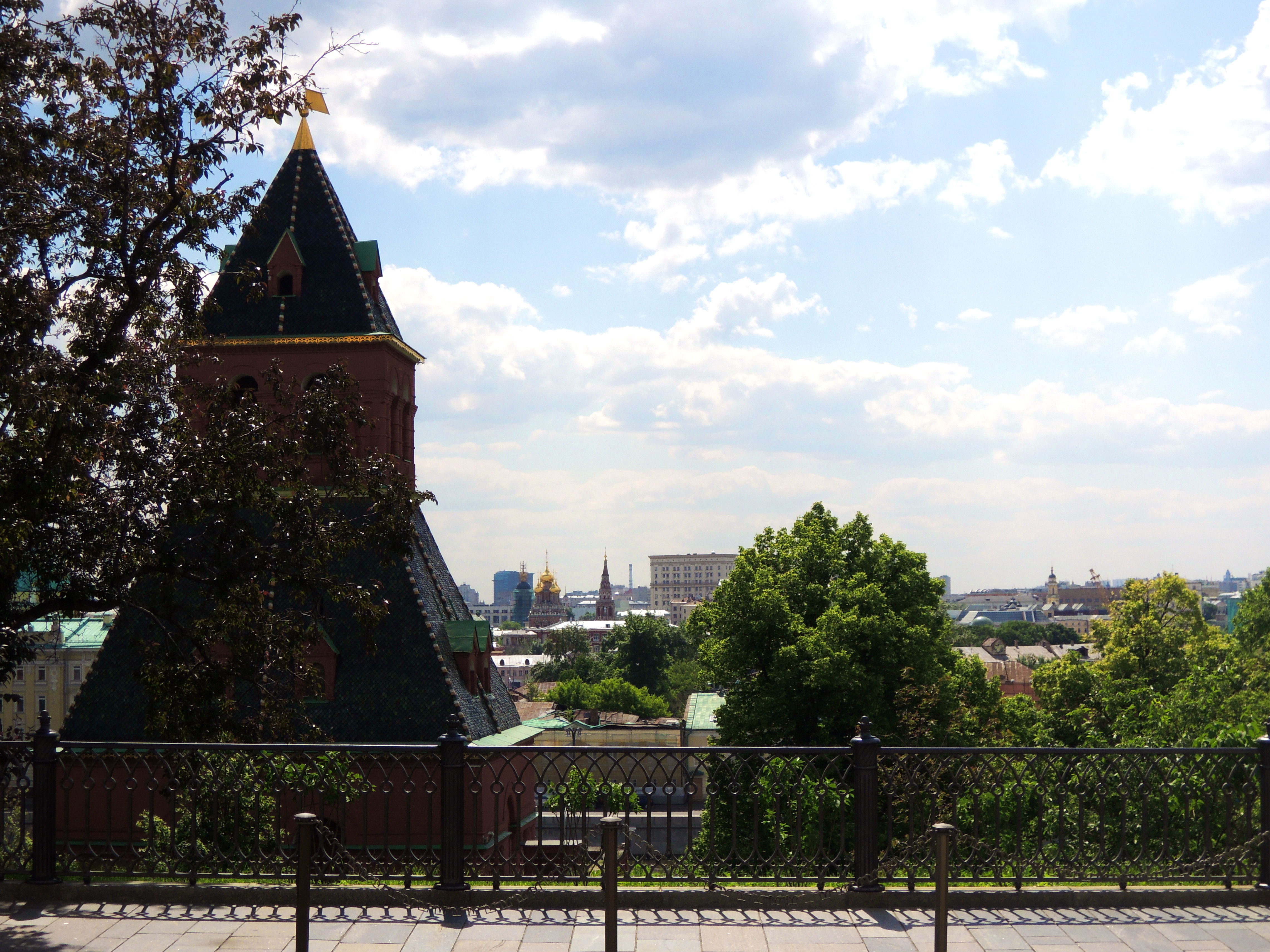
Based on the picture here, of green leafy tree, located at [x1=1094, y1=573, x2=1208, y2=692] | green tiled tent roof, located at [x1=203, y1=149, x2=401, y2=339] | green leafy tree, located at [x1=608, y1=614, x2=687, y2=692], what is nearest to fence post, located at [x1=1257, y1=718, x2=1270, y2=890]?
green tiled tent roof, located at [x1=203, y1=149, x2=401, y2=339]

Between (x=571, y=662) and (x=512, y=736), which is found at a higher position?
(x=512, y=736)

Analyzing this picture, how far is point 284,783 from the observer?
29.7 ft

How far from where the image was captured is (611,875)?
6.42 metres

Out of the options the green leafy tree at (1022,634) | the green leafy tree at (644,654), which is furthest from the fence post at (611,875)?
the green leafy tree at (1022,634)

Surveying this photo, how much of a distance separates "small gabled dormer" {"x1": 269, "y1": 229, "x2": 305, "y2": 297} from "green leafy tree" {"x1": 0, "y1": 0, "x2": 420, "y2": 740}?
39.0 feet

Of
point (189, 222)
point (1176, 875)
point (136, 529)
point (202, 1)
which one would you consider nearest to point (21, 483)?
point (136, 529)

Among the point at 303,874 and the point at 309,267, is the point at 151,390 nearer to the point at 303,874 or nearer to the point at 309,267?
the point at 303,874

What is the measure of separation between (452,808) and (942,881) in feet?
11.9

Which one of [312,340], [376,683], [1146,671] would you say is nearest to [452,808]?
[376,683]

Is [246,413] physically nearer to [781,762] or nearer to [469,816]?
[781,762]

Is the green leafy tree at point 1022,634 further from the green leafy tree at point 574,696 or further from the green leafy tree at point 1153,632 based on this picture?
the green leafy tree at point 1153,632

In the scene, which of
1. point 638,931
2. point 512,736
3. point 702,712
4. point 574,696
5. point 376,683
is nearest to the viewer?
point 638,931

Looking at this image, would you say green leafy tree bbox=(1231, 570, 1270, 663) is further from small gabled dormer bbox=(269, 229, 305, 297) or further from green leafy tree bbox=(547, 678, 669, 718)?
green leafy tree bbox=(547, 678, 669, 718)

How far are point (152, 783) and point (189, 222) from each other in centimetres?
646
